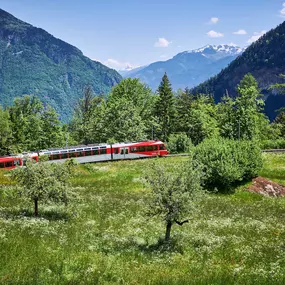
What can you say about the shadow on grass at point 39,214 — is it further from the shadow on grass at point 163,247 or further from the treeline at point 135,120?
the treeline at point 135,120

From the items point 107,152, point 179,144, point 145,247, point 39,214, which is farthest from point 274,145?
point 145,247

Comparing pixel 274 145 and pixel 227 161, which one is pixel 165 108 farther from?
pixel 227 161

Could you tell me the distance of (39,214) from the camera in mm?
22484

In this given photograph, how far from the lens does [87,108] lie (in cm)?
9200

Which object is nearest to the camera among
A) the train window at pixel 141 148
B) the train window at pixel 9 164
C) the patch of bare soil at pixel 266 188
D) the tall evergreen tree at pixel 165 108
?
the patch of bare soil at pixel 266 188

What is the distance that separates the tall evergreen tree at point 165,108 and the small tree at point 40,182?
69.0 m

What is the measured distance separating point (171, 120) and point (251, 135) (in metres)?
20.7

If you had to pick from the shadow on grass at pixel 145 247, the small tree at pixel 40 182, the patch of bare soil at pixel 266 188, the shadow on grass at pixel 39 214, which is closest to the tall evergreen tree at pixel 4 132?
the patch of bare soil at pixel 266 188

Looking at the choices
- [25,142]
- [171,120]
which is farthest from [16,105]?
[171,120]

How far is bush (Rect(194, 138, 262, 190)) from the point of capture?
125 feet

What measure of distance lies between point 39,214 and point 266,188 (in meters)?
27.0

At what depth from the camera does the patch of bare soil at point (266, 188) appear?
38.7 m

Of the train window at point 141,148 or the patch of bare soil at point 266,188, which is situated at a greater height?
the train window at point 141,148

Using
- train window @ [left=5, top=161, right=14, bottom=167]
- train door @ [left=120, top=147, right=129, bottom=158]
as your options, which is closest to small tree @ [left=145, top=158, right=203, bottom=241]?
train window @ [left=5, top=161, right=14, bottom=167]
